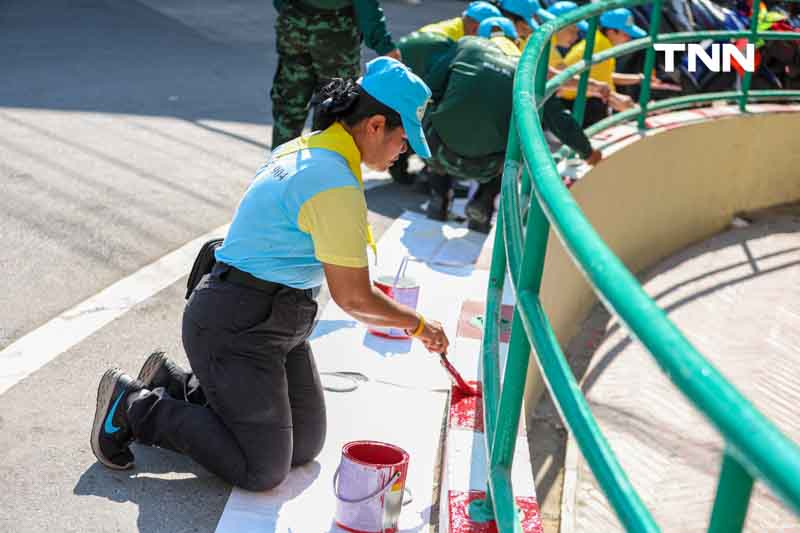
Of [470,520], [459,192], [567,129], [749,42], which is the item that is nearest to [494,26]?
[459,192]

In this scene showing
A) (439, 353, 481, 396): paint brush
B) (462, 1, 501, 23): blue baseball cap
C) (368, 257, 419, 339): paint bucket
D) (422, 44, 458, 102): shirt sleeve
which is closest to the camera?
(439, 353, 481, 396): paint brush

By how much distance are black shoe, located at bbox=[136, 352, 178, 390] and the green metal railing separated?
1117mm

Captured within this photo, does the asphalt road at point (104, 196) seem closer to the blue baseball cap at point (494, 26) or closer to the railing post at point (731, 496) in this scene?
the blue baseball cap at point (494, 26)

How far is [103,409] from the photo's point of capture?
350 centimetres

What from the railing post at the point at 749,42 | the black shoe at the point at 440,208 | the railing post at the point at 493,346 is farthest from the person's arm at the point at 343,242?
the railing post at the point at 749,42

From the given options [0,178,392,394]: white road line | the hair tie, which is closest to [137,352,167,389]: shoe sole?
[0,178,392,394]: white road line

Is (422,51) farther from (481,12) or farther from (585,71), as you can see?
(585,71)

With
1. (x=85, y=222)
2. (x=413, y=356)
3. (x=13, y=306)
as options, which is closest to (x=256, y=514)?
(x=413, y=356)

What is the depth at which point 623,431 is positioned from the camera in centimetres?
530

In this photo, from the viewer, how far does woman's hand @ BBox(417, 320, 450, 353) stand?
347cm

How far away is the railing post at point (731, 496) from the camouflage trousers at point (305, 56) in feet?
17.2

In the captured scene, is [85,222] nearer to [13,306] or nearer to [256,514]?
[13,306]

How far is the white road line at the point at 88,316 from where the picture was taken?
4180 mm

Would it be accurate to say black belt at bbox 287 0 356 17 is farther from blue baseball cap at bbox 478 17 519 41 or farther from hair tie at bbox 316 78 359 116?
hair tie at bbox 316 78 359 116
